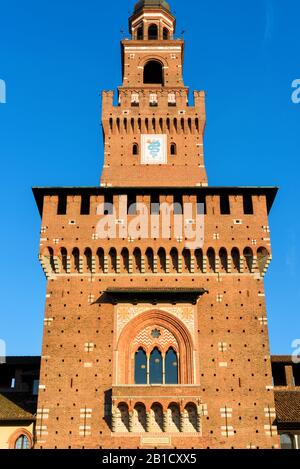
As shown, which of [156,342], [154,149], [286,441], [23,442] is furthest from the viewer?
[154,149]

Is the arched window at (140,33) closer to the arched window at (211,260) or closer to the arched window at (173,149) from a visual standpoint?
the arched window at (173,149)

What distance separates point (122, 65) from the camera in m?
35.5

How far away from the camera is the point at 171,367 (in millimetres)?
23875

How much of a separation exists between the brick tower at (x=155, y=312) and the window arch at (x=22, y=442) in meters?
2.95

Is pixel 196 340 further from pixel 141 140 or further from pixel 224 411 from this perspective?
pixel 141 140

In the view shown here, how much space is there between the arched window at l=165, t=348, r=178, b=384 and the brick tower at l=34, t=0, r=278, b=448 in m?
0.04

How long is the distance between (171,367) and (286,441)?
587cm

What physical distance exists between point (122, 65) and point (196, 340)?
60.1 ft

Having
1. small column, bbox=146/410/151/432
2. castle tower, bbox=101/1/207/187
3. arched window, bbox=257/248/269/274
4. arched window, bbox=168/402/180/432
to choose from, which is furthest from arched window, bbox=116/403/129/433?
castle tower, bbox=101/1/207/187

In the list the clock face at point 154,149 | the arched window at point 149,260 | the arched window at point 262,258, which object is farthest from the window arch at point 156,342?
the clock face at point 154,149

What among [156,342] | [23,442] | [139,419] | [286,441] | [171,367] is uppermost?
[156,342]

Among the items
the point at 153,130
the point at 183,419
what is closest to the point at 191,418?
the point at 183,419

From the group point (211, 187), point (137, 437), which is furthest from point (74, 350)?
point (211, 187)

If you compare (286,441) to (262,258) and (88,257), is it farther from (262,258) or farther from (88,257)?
(88,257)
